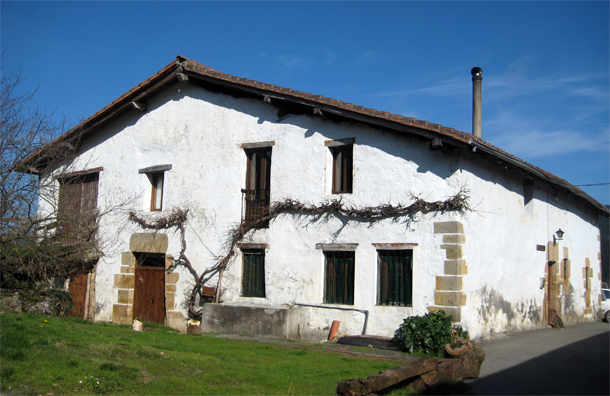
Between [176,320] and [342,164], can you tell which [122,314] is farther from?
[342,164]

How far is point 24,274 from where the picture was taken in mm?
12938

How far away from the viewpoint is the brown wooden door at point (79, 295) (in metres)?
15.2

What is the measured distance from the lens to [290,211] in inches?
485

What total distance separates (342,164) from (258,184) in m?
2.29

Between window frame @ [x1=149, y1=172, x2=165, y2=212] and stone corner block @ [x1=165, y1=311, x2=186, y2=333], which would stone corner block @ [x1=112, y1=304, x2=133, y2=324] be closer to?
stone corner block @ [x1=165, y1=311, x2=186, y2=333]

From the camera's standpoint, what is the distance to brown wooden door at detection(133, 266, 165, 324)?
46.4 ft

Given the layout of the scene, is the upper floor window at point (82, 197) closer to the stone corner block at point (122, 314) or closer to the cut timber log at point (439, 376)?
the stone corner block at point (122, 314)

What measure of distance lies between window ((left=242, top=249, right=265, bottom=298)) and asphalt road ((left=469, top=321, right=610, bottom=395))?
4990 mm

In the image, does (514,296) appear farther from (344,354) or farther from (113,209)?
(113,209)

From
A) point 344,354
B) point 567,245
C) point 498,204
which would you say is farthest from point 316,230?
point 567,245

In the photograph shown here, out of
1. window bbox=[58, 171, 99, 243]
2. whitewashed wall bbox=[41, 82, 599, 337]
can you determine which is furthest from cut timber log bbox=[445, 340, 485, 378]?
window bbox=[58, 171, 99, 243]

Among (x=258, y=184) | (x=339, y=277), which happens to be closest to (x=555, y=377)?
(x=339, y=277)

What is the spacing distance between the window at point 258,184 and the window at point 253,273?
0.72 m

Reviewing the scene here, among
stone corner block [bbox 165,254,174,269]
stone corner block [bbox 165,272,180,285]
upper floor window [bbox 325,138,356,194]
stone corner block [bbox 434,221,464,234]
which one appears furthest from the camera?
stone corner block [bbox 165,254,174,269]
